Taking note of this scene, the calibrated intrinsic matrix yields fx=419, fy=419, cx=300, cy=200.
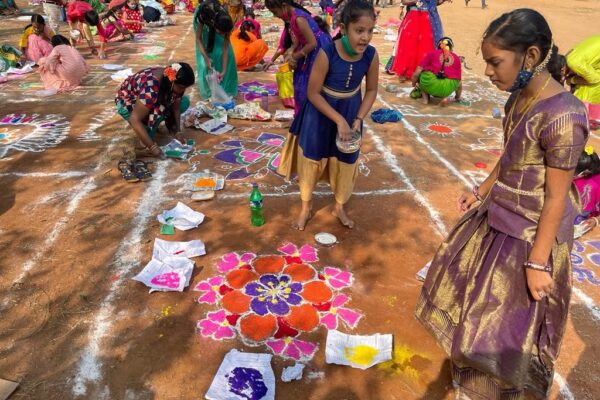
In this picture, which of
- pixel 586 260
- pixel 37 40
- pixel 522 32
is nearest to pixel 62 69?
pixel 37 40

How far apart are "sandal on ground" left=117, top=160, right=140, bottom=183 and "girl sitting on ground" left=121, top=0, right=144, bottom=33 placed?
9.61 metres

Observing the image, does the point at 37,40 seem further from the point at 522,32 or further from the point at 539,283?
the point at 539,283

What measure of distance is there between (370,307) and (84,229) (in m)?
2.75

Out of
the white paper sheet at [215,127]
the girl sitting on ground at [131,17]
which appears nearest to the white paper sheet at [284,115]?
the white paper sheet at [215,127]

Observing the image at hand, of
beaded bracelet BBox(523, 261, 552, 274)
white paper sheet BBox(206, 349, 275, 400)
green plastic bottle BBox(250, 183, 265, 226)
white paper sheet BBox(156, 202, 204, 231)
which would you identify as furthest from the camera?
white paper sheet BBox(156, 202, 204, 231)

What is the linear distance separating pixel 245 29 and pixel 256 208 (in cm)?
674

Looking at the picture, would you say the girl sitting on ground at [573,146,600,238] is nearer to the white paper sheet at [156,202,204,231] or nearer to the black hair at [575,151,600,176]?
the black hair at [575,151,600,176]

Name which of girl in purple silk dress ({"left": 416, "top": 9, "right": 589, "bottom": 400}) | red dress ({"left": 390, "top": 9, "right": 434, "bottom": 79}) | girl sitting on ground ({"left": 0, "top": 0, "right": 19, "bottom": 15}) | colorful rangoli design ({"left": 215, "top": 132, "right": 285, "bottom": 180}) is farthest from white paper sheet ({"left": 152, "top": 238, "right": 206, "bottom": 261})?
girl sitting on ground ({"left": 0, "top": 0, "right": 19, "bottom": 15})

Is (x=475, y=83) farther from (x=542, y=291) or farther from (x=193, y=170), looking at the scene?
(x=542, y=291)

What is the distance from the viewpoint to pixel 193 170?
516 cm

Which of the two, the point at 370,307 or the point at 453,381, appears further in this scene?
the point at 370,307

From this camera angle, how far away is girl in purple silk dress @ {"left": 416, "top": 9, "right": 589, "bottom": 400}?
1.81 meters

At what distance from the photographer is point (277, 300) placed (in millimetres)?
3283

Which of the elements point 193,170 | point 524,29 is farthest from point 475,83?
point 524,29
